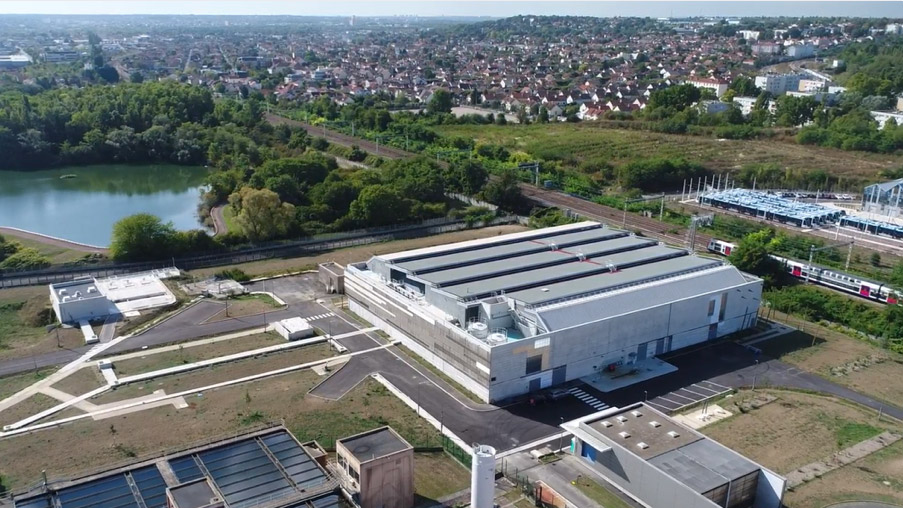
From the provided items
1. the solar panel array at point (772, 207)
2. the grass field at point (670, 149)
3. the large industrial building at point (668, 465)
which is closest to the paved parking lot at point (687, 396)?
the large industrial building at point (668, 465)

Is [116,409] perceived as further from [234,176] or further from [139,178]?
[139,178]

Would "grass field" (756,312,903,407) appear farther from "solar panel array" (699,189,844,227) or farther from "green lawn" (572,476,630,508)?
"solar panel array" (699,189,844,227)

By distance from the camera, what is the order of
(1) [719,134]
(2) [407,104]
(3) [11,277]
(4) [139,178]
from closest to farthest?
1. (3) [11,277]
2. (4) [139,178]
3. (1) [719,134]
4. (2) [407,104]

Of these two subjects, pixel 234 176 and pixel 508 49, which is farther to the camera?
pixel 508 49

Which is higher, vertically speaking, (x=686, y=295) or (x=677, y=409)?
(x=686, y=295)

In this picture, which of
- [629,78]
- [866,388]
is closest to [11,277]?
[866,388]

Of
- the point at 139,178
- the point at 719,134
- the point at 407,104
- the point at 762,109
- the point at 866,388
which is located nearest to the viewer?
the point at 866,388

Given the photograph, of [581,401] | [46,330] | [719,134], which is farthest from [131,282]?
[719,134]

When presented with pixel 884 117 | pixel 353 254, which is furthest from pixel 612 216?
pixel 884 117
